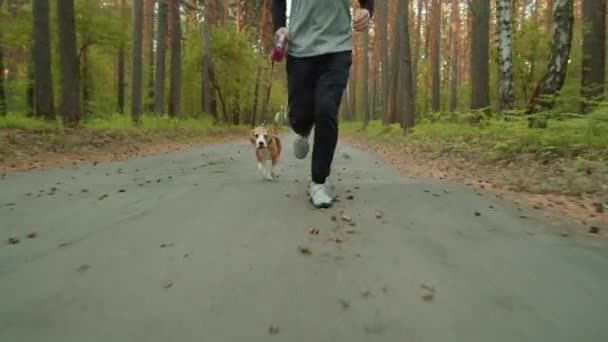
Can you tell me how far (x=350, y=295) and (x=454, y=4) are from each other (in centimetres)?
3341

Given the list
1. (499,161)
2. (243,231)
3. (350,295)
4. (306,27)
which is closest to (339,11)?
(306,27)

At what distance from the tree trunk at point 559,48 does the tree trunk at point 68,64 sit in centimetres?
1082

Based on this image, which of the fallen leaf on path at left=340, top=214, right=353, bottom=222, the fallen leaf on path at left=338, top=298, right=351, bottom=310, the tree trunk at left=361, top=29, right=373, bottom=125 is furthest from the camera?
the tree trunk at left=361, top=29, right=373, bottom=125

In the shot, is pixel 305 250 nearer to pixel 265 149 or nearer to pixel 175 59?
pixel 265 149

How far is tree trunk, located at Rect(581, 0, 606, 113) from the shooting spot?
40.3 ft

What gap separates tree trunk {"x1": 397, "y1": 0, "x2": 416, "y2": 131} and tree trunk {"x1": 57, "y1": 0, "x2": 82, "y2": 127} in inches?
413

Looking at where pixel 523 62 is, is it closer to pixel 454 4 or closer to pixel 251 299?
pixel 454 4

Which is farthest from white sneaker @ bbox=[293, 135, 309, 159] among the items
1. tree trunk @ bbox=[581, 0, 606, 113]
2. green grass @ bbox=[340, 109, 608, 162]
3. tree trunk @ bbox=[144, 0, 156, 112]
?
tree trunk @ bbox=[144, 0, 156, 112]

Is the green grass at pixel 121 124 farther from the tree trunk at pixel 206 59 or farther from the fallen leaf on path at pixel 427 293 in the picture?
the fallen leaf on path at pixel 427 293

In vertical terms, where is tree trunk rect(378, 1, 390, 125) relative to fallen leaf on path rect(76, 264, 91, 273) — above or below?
above

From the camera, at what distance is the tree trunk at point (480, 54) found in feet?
43.7

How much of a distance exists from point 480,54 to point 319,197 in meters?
11.3

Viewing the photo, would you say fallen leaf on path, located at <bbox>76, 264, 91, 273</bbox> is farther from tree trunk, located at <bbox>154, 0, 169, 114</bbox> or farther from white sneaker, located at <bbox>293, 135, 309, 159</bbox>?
tree trunk, located at <bbox>154, 0, 169, 114</bbox>

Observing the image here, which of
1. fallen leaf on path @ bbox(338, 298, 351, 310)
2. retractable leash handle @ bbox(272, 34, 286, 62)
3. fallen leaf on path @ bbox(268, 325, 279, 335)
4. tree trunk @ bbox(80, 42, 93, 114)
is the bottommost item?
→ fallen leaf on path @ bbox(268, 325, 279, 335)
